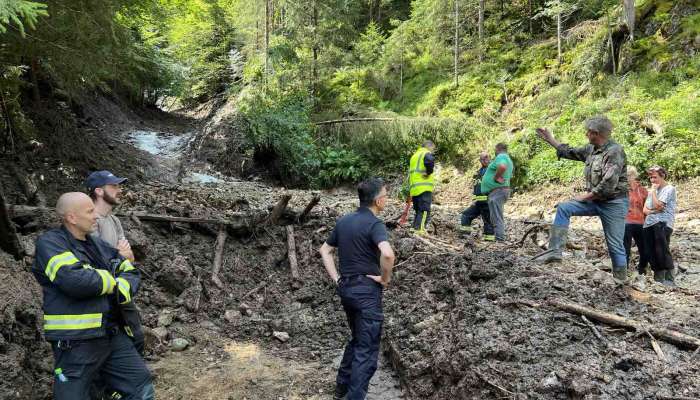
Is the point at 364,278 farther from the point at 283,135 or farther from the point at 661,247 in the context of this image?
the point at 283,135

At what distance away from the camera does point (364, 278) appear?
397cm

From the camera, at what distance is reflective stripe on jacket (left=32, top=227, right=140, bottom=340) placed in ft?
9.02

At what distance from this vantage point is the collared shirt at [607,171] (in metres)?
5.13

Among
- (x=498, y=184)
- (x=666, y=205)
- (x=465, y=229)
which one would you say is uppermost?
(x=498, y=184)

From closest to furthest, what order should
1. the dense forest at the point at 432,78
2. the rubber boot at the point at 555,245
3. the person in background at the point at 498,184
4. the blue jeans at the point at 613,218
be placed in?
the blue jeans at the point at 613,218 < the rubber boot at the point at 555,245 < the person in background at the point at 498,184 < the dense forest at the point at 432,78

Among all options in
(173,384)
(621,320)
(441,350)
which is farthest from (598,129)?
(173,384)

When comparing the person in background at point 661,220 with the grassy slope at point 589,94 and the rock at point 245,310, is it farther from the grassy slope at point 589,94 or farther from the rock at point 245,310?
the rock at point 245,310

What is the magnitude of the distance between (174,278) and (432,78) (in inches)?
747

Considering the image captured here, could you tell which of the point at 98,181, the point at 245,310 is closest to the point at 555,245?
the point at 245,310

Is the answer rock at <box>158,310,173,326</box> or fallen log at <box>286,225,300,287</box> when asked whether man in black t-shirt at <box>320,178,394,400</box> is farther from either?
fallen log at <box>286,225,300,287</box>

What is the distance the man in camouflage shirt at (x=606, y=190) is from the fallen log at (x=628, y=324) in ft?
4.66

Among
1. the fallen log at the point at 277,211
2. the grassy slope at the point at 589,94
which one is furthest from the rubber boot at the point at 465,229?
the grassy slope at the point at 589,94

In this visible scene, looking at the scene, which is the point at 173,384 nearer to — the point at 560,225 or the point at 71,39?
the point at 560,225

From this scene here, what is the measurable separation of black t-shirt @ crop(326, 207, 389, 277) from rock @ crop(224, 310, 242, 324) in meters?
2.82
